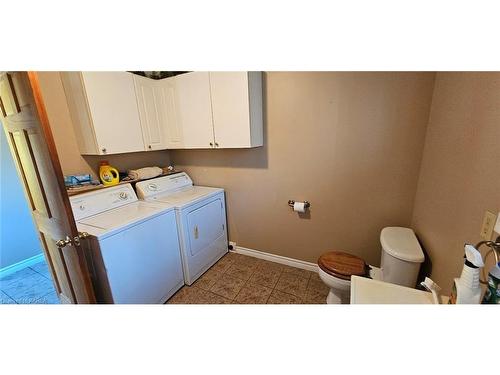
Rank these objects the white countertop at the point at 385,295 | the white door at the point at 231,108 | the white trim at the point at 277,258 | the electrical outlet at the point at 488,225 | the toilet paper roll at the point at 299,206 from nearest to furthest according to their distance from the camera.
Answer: the electrical outlet at the point at 488,225 → the white countertop at the point at 385,295 → the white door at the point at 231,108 → the toilet paper roll at the point at 299,206 → the white trim at the point at 277,258

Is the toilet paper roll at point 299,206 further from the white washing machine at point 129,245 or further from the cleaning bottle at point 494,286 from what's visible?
the cleaning bottle at point 494,286

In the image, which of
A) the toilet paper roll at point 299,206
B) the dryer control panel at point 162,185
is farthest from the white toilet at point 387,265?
the dryer control panel at point 162,185

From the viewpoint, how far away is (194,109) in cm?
224

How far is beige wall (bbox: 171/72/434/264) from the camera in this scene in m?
1.74

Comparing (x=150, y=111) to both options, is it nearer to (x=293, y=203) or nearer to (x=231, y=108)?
(x=231, y=108)

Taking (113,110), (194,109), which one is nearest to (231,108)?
(194,109)

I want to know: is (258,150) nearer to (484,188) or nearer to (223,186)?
(223,186)

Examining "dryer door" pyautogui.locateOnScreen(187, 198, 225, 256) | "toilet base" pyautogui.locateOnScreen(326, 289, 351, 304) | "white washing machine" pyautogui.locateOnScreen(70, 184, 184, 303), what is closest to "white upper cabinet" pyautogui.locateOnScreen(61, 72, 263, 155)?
"white washing machine" pyautogui.locateOnScreen(70, 184, 184, 303)

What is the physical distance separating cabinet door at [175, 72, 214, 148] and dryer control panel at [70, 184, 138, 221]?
2.64ft

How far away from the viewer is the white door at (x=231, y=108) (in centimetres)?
198

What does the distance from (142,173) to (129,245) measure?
100cm

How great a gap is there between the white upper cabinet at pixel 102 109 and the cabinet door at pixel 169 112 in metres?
0.33

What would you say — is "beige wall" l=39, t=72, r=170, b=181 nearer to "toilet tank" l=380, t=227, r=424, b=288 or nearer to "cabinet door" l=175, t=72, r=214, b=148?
"cabinet door" l=175, t=72, r=214, b=148
